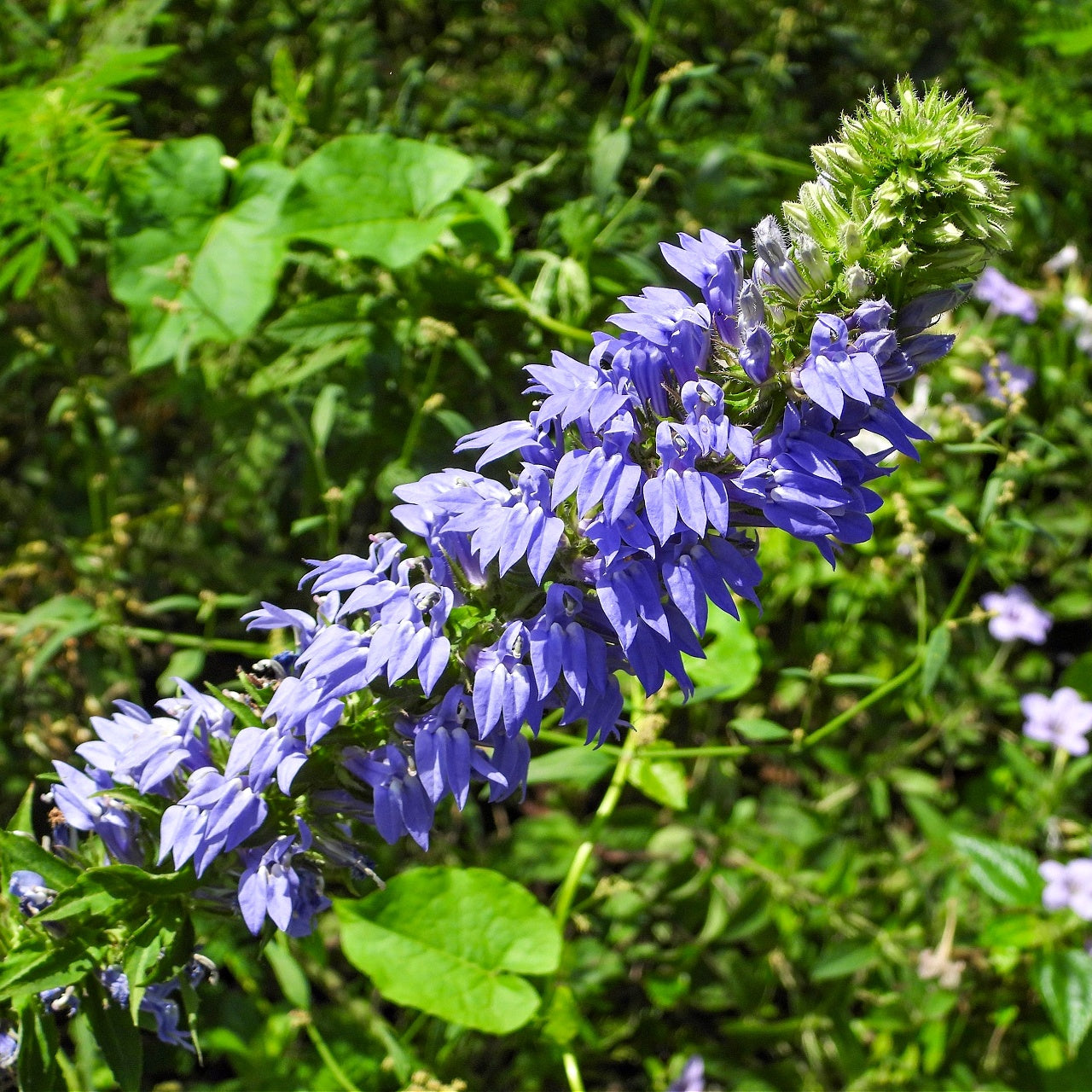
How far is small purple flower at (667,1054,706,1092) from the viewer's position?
106 inches

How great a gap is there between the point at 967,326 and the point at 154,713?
2.94m

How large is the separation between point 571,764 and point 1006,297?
7.73 feet

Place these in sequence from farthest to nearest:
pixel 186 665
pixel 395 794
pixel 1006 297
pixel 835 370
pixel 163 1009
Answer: pixel 1006 297 < pixel 186 665 < pixel 163 1009 < pixel 395 794 < pixel 835 370

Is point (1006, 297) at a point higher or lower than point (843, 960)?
higher

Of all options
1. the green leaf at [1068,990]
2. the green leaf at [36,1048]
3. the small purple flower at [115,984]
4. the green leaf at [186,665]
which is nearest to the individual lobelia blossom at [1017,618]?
the green leaf at [1068,990]

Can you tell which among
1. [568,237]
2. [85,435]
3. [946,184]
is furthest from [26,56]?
[946,184]

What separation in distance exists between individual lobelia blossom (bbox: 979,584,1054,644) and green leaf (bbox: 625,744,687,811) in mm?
1275

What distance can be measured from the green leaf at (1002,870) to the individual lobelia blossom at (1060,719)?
13.9 inches

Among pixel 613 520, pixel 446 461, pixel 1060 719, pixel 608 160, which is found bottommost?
pixel 1060 719

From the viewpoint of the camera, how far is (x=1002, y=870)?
111 inches

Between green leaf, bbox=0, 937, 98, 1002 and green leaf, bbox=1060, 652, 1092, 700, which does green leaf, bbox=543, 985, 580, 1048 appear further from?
green leaf, bbox=1060, 652, 1092, 700

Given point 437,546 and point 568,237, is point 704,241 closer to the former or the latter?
point 437,546

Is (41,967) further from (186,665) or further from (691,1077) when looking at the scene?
(691,1077)

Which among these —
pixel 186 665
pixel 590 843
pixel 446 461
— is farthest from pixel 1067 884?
pixel 186 665
